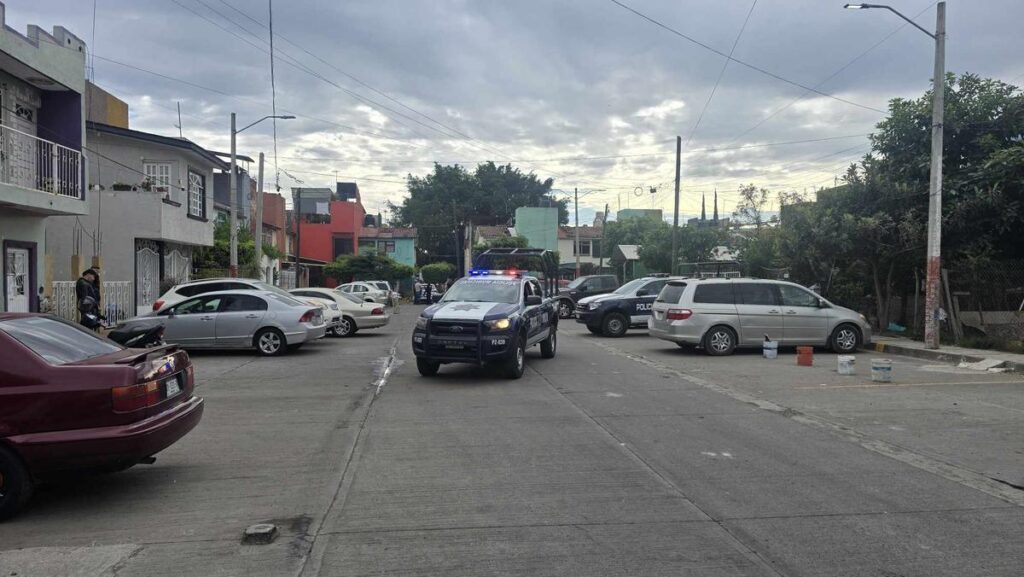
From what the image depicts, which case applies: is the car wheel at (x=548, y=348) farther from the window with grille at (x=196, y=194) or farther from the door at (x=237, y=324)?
the window with grille at (x=196, y=194)

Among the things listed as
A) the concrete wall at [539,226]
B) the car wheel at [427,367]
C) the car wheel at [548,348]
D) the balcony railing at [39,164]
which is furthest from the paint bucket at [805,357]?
the concrete wall at [539,226]

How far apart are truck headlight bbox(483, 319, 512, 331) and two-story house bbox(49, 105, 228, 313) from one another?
13771 mm

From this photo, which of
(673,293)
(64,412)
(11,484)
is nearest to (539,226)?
(673,293)

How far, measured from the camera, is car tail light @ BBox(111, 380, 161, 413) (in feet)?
17.8

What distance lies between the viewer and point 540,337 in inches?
572

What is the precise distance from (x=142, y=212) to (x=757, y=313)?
18430mm

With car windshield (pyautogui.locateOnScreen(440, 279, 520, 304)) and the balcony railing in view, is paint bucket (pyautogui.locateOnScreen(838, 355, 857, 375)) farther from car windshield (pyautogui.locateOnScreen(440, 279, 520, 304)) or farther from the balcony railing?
the balcony railing

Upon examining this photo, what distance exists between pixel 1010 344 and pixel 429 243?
61.1 m

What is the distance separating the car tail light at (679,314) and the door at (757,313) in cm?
112

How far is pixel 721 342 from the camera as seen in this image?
1598 cm

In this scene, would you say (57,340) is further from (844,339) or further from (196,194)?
(196,194)

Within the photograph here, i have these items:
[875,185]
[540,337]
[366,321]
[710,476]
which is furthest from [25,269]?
[875,185]

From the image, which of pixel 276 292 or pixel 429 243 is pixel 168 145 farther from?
pixel 429 243

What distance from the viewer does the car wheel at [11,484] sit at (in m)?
5.17
